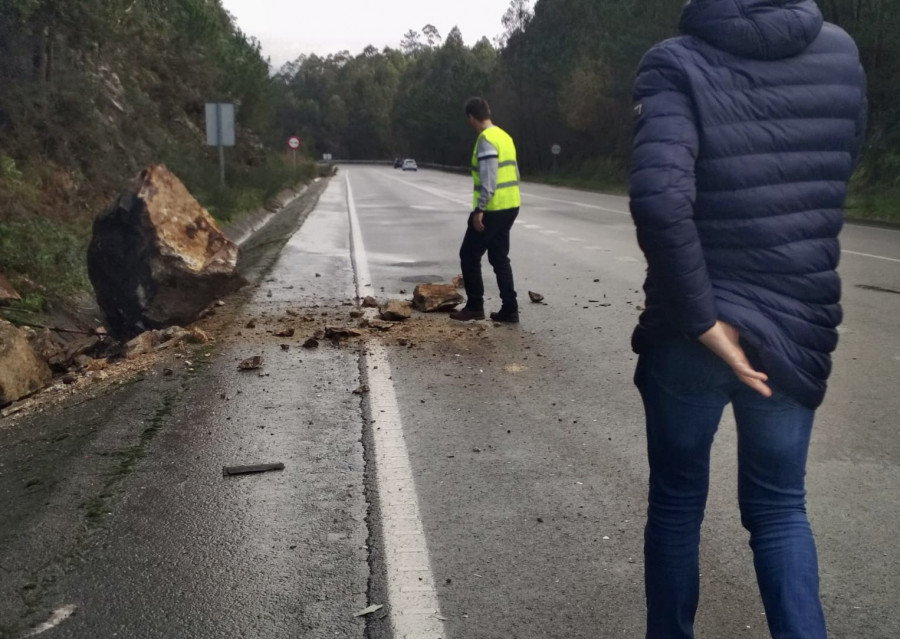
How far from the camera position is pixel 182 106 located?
32906 millimetres

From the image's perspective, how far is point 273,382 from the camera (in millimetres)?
6613

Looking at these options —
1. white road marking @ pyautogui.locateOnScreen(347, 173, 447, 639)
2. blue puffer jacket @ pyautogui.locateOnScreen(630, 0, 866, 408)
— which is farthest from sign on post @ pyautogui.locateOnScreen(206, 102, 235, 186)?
blue puffer jacket @ pyautogui.locateOnScreen(630, 0, 866, 408)

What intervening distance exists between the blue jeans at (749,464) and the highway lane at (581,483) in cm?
74

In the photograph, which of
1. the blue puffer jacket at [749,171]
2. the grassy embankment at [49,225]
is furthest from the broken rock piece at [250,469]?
the grassy embankment at [49,225]

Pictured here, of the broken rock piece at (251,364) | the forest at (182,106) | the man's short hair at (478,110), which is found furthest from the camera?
the forest at (182,106)

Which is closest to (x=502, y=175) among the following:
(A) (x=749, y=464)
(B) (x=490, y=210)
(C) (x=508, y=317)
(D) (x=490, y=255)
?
(B) (x=490, y=210)

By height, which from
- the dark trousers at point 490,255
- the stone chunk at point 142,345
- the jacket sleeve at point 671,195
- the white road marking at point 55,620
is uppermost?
the jacket sleeve at point 671,195

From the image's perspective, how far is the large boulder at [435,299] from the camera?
9.35 metres

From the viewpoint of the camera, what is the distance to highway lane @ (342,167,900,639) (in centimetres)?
341

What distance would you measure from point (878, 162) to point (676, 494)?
94.6 feet

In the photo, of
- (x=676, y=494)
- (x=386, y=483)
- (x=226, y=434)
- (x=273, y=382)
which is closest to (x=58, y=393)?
(x=273, y=382)

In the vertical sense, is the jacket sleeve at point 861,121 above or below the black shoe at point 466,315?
above

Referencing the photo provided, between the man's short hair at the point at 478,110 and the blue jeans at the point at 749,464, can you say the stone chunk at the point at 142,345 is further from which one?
the blue jeans at the point at 749,464

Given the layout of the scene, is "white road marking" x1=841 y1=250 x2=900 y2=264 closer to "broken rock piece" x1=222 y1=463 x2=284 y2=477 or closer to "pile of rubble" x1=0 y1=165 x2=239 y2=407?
"pile of rubble" x1=0 y1=165 x2=239 y2=407
